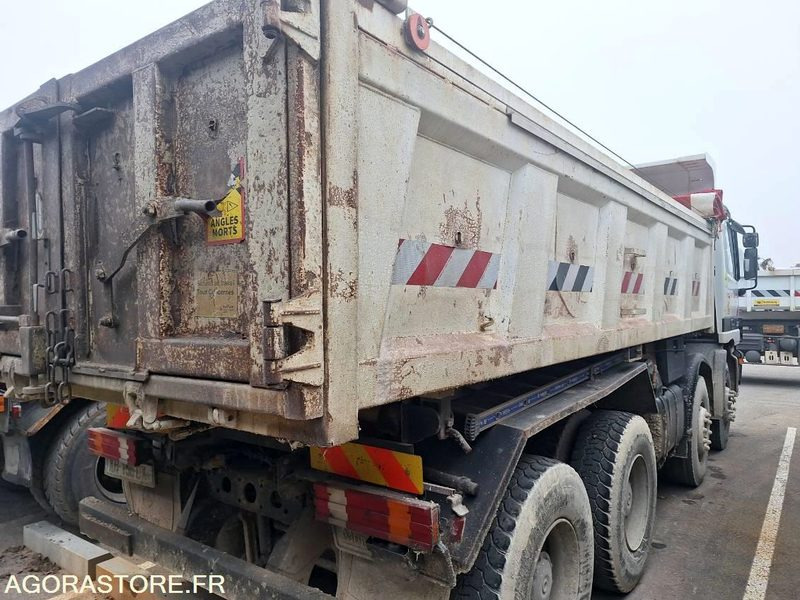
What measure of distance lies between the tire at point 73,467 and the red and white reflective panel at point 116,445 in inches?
53.2

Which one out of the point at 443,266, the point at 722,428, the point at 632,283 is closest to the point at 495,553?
the point at 443,266

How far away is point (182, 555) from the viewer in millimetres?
2361

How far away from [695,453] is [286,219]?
16.9 feet

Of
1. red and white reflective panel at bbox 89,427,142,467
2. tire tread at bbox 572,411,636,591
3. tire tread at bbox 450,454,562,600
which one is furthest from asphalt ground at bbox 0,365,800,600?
tire tread at bbox 450,454,562,600

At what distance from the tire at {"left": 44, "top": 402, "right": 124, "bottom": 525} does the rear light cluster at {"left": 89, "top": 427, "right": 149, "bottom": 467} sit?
1.35m

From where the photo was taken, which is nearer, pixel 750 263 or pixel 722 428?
pixel 722 428

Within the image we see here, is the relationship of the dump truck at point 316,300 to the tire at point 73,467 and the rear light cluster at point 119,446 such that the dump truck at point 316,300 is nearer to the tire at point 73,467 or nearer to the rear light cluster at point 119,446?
the rear light cluster at point 119,446

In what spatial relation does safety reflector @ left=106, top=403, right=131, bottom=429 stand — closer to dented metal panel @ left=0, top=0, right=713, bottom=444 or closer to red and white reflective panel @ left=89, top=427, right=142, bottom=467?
red and white reflective panel @ left=89, top=427, right=142, bottom=467

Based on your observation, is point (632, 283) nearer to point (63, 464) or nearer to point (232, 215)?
point (232, 215)

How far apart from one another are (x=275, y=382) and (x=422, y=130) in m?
1.02

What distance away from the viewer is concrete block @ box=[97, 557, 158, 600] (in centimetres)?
239

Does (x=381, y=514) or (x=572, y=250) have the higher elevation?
(x=572, y=250)

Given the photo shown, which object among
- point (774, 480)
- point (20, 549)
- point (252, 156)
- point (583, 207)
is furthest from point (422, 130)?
point (774, 480)

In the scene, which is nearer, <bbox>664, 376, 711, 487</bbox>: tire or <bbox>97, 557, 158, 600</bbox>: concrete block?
<bbox>97, 557, 158, 600</bbox>: concrete block
